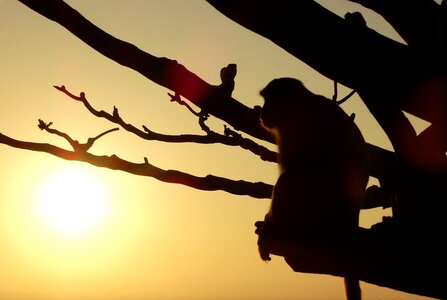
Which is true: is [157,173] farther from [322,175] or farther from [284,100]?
[284,100]

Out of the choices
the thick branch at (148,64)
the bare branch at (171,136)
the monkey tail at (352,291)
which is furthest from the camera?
the monkey tail at (352,291)

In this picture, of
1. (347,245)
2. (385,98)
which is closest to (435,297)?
(347,245)

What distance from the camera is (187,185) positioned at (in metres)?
3.74

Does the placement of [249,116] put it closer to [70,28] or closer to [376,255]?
[70,28]

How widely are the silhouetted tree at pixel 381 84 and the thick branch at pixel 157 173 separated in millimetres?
205

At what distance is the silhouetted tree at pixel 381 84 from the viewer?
2.00 metres

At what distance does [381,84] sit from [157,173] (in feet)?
6.18

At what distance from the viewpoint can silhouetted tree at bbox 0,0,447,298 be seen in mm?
2002

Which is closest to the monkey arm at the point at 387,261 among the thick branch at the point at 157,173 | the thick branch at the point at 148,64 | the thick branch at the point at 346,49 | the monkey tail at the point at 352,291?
the thick branch at the point at 346,49

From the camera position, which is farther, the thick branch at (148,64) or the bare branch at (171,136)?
the bare branch at (171,136)

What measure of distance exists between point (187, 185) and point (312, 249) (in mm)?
1577

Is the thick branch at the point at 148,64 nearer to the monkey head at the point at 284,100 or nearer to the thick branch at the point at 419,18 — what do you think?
the thick branch at the point at 419,18

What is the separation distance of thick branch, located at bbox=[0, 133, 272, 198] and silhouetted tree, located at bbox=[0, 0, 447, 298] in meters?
0.21

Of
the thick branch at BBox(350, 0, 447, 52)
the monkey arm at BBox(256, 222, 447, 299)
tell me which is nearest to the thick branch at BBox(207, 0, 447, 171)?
the thick branch at BBox(350, 0, 447, 52)
